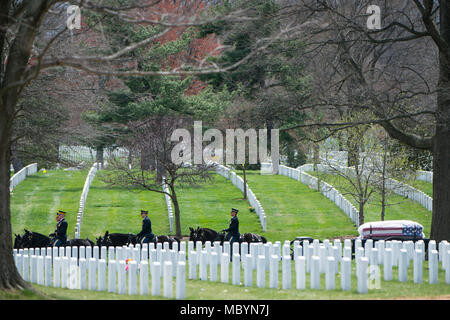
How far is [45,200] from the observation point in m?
32.0

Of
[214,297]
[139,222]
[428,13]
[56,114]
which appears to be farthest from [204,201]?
[214,297]

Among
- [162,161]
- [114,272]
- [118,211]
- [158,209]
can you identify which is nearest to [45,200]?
[118,211]

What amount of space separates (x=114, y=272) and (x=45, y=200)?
22065 mm

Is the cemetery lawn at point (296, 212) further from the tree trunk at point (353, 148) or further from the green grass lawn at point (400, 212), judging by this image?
the tree trunk at point (353, 148)

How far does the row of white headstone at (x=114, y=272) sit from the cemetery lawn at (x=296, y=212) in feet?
39.6

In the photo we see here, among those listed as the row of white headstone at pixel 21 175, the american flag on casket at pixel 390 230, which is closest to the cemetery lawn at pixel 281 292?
the american flag on casket at pixel 390 230

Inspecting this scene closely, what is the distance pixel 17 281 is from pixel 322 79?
1122 centimetres

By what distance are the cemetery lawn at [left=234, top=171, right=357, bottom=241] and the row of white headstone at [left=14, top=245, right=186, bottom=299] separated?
39.6 feet

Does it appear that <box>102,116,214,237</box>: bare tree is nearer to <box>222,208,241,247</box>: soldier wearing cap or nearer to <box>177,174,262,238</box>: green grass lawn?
<box>177,174,262,238</box>: green grass lawn

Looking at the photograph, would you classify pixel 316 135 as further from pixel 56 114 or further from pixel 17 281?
pixel 17 281

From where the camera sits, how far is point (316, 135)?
2973cm

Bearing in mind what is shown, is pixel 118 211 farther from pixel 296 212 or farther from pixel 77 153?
pixel 296 212

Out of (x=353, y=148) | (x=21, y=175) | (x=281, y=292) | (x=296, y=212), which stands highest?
(x=353, y=148)

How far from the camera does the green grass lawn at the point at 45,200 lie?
2691cm
